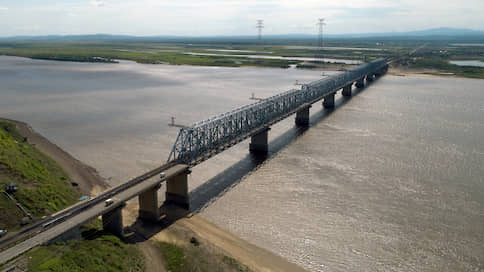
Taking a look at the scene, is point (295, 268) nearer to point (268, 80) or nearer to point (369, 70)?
point (268, 80)

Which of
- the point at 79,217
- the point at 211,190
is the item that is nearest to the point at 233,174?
the point at 211,190

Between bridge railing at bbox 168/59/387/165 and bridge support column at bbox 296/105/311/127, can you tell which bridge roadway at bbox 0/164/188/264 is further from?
bridge support column at bbox 296/105/311/127

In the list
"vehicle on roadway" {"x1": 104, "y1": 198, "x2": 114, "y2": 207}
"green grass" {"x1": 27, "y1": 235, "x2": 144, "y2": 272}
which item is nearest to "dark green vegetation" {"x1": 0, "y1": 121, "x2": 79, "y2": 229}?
"green grass" {"x1": 27, "y1": 235, "x2": 144, "y2": 272}

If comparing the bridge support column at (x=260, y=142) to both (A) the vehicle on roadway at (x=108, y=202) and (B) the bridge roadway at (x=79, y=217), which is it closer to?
(B) the bridge roadway at (x=79, y=217)

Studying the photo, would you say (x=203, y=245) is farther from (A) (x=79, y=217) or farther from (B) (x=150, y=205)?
(A) (x=79, y=217)

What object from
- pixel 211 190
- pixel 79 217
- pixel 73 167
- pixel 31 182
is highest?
pixel 31 182

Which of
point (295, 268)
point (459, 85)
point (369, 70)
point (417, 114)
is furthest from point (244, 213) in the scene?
point (459, 85)

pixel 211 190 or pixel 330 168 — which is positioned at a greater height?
pixel 330 168
